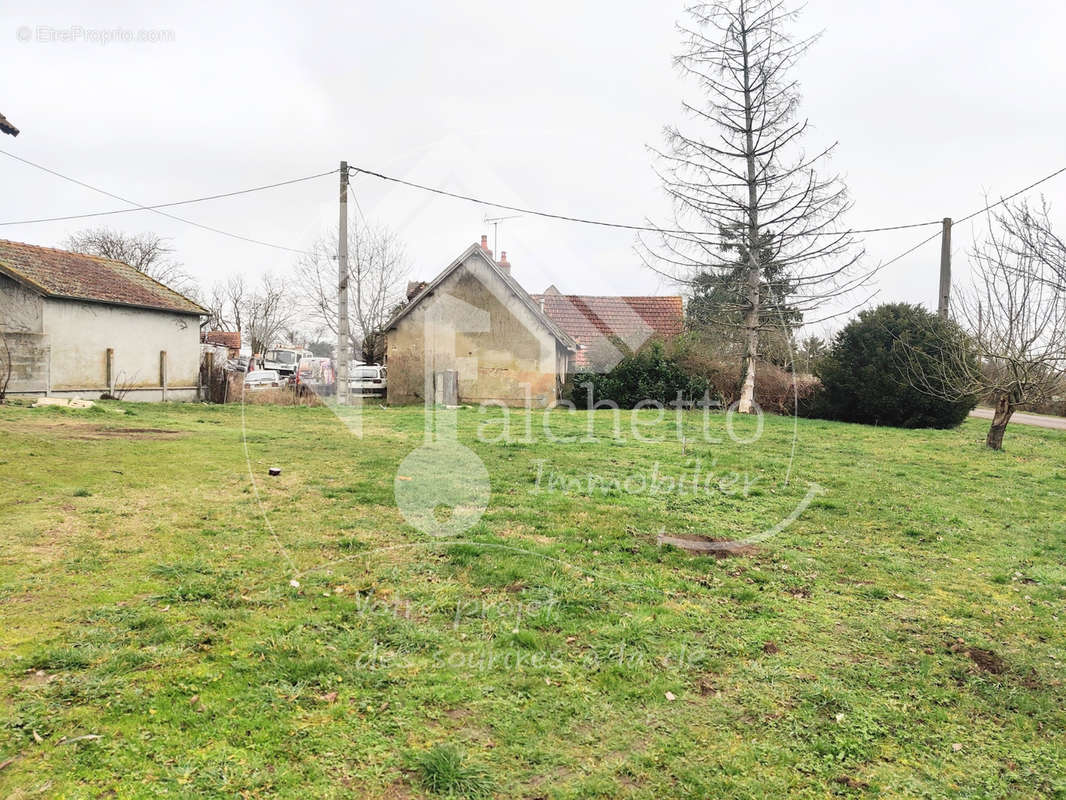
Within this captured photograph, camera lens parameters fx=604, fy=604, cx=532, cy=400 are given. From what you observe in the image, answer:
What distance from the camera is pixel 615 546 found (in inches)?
224

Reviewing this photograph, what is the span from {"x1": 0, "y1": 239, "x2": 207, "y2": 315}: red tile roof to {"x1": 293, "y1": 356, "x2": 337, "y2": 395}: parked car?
4.59 meters

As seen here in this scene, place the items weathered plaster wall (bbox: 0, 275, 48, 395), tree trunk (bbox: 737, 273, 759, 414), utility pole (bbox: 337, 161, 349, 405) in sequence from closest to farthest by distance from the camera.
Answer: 1. weathered plaster wall (bbox: 0, 275, 48, 395)
2. utility pole (bbox: 337, 161, 349, 405)
3. tree trunk (bbox: 737, 273, 759, 414)

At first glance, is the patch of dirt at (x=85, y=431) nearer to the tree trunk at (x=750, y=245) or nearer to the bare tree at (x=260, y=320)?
the tree trunk at (x=750, y=245)

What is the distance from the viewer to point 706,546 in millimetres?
5863

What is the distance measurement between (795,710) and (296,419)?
14255 mm

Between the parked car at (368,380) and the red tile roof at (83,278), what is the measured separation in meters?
6.11

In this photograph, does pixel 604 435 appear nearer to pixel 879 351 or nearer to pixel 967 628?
pixel 967 628

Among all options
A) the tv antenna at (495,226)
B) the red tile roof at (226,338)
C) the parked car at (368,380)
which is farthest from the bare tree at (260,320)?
the tv antenna at (495,226)

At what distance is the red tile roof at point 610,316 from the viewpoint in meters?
24.3

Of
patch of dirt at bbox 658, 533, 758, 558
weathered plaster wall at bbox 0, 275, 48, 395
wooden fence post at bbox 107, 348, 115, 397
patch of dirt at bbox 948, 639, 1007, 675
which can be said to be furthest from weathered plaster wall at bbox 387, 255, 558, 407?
patch of dirt at bbox 948, 639, 1007, 675

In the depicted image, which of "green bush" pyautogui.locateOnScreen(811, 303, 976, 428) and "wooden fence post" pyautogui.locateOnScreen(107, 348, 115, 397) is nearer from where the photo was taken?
"green bush" pyautogui.locateOnScreen(811, 303, 976, 428)

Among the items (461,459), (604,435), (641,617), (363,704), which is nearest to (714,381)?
(604,435)

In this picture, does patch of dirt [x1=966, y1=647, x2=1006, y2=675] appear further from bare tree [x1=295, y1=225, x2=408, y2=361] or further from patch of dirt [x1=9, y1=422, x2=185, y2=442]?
bare tree [x1=295, y1=225, x2=408, y2=361]

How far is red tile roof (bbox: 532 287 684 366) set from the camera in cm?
2428
